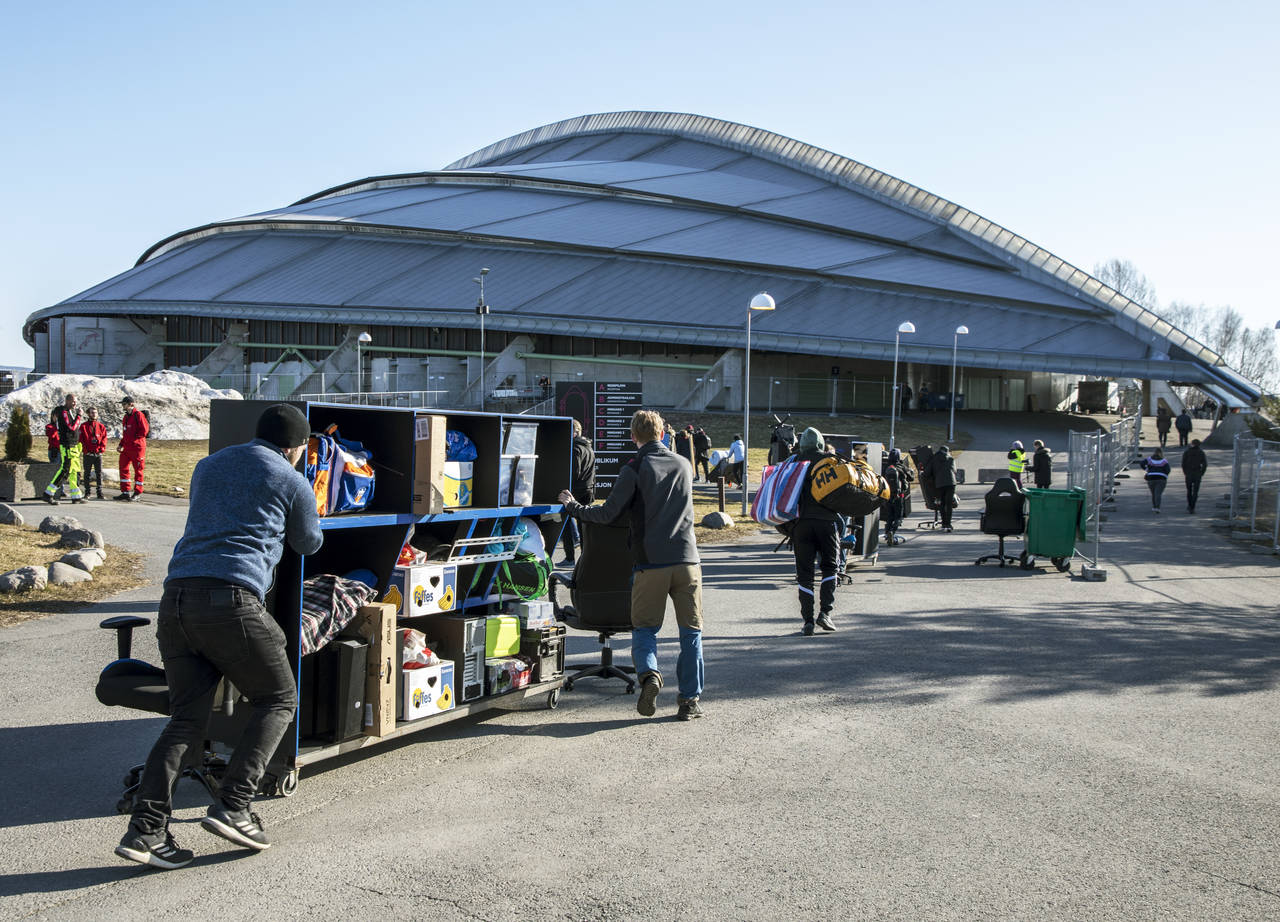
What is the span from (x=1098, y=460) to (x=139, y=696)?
17519 mm

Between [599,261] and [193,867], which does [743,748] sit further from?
[599,261]

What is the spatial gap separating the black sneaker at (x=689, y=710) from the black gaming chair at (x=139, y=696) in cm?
293

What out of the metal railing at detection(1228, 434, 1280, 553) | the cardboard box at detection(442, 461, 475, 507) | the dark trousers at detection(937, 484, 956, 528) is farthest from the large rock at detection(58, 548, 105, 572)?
the metal railing at detection(1228, 434, 1280, 553)

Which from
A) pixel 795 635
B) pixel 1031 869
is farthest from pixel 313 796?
pixel 795 635

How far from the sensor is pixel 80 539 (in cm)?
1434

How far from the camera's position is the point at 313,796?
230 inches

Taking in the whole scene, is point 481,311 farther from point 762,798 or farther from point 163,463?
point 762,798

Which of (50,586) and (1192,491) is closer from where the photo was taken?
(50,586)

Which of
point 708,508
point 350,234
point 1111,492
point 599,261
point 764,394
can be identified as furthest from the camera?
point 350,234

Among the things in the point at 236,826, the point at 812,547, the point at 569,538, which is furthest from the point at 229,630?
the point at 569,538

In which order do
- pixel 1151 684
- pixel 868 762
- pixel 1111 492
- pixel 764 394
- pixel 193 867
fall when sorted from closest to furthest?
pixel 193 867 < pixel 868 762 < pixel 1151 684 < pixel 1111 492 < pixel 764 394

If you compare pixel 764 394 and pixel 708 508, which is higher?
pixel 764 394

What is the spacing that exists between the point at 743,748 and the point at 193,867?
322cm

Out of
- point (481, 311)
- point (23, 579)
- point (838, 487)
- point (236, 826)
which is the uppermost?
point (481, 311)
